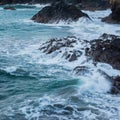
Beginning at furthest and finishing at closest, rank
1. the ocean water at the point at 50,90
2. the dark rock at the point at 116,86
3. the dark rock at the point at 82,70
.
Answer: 1. the dark rock at the point at 82,70
2. the dark rock at the point at 116,86
3. the ocean water at the point at 50,90

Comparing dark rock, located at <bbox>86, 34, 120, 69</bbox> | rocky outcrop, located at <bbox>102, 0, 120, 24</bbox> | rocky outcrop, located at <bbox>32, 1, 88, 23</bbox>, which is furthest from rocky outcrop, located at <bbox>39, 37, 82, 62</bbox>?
rocky outcrop, located at <bbox>32, 1, 88, 23</bbox>

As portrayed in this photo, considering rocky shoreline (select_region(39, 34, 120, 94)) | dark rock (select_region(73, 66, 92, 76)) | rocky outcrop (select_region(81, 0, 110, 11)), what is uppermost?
rocky shoreline (select_region(39, 34, 120, 94))

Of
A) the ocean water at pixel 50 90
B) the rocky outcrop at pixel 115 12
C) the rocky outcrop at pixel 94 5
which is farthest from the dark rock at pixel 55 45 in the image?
the rocky outcrop at pixel 94 5

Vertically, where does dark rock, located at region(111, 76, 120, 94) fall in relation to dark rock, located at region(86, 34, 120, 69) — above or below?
below

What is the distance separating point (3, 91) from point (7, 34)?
1388 cm

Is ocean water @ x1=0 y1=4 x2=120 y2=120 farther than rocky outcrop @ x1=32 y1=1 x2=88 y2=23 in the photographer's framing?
No

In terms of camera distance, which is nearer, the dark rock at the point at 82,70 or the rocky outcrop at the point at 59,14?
the dark rock at the point at 82,70

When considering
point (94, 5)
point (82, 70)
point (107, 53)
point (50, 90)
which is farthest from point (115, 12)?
point (94, 5)

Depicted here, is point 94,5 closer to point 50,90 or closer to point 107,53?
point 107,53

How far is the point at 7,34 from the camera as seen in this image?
25203mm

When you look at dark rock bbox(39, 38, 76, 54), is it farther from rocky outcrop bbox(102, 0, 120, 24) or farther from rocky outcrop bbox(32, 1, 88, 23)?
rocky outcrop bbox(32, 1, 88, 23)

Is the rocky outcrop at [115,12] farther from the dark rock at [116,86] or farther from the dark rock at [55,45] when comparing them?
the dark rock at [116,86]

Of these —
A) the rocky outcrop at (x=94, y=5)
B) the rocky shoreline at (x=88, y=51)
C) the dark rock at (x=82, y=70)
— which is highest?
Result: the rocky shoreline at (x=88, y=51)

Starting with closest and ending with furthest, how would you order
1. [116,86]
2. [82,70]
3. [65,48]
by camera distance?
1. [116,86]
2. [82,70]
3. [65,48]
